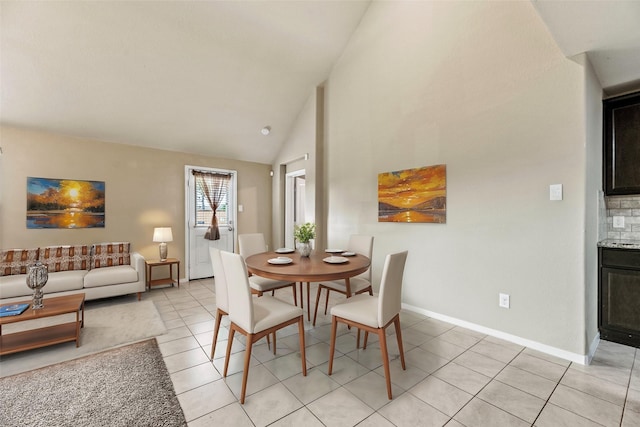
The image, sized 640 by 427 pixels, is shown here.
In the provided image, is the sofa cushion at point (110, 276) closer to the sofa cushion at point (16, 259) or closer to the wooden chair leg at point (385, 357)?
the sofa cushion at point (16, 259)

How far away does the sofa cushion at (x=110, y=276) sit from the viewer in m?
3.45

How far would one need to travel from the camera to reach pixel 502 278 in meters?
2.56

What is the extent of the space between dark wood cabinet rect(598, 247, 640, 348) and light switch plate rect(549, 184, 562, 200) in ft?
2.58

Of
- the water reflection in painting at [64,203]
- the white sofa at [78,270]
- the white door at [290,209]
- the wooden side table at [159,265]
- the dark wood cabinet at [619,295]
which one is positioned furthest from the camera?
the white door at [290,209]

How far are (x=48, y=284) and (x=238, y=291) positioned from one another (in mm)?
3060

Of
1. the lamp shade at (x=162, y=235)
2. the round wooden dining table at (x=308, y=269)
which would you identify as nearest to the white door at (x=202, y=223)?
the lamp shade at (x=162, y=235)

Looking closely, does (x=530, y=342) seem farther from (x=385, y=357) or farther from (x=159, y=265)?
(x=159, y=265)

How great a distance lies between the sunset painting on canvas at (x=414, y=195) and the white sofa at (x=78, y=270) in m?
3.56

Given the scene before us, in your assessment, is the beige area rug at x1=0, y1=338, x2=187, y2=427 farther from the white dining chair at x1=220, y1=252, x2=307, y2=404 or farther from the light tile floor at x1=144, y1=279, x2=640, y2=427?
the white dining chair at x1=220, y1=252, x2=307, y2=404

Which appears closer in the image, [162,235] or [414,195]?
[414,195]

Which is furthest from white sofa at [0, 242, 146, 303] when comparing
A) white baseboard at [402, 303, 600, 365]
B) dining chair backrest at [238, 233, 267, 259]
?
white baseboard at [402, 303, 600, 365]

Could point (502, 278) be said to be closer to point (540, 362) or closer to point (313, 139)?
point (540, 362)

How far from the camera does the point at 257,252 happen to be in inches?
135

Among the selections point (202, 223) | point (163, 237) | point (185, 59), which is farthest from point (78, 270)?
point (185, 59)
